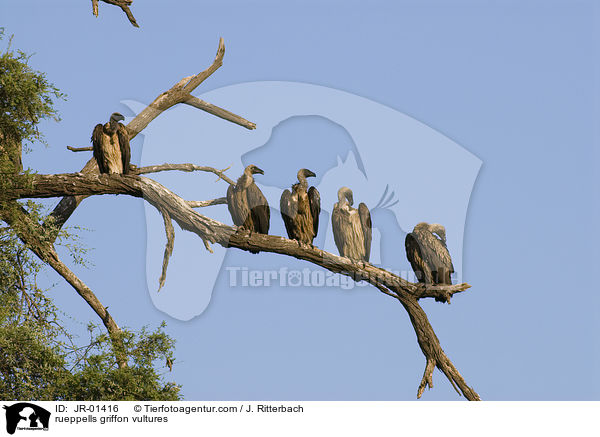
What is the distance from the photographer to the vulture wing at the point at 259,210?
1082 centimetres

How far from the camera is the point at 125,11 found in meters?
12.3

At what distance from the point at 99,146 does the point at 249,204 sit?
2027 mm

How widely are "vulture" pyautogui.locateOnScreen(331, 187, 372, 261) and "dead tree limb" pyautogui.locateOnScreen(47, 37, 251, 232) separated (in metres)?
2.70

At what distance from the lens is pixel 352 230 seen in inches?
440

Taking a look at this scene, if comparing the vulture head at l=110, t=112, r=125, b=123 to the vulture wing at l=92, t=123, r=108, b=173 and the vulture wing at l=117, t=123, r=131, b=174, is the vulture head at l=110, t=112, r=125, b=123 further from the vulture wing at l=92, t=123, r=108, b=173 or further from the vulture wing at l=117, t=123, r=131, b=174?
the vulture wing at l=117, t=123, r=131, b=174

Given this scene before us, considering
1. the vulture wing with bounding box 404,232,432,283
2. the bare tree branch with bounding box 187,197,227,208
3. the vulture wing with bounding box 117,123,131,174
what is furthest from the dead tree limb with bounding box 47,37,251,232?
the vulture wing with bounding box 404,232,432,283

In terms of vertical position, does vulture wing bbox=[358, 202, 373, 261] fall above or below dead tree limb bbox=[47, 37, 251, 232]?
below

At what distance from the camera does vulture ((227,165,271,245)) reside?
427 inches

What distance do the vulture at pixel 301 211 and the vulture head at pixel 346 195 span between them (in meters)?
0.40

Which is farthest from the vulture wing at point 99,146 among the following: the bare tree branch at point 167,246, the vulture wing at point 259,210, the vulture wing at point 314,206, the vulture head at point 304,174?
the vulture wing at point 314,206

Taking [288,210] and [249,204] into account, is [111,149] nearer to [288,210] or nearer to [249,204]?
[249,204]
